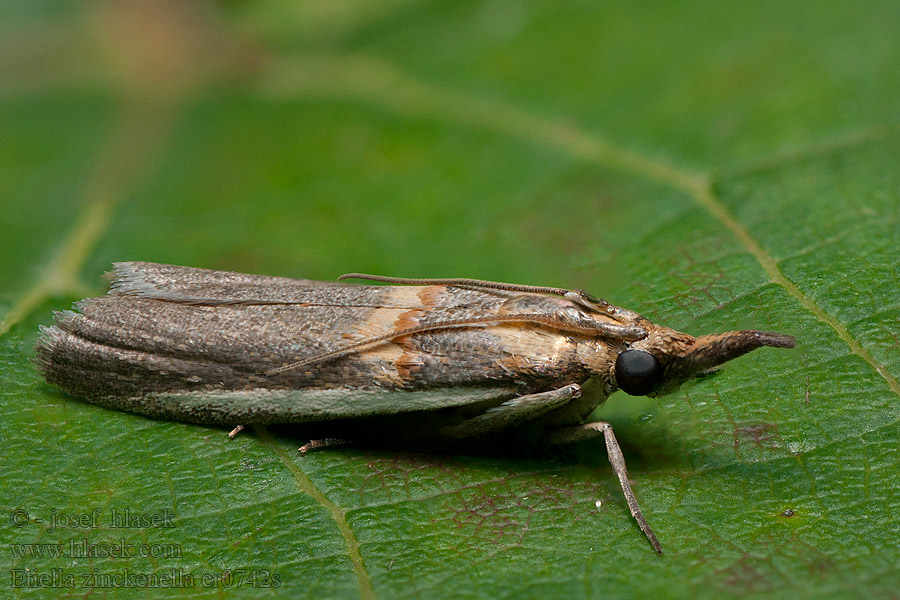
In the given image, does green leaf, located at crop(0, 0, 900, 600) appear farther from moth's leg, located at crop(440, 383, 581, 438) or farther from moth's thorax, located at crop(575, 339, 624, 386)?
moth's thorax, located at crop(575, 339, 624, 386)

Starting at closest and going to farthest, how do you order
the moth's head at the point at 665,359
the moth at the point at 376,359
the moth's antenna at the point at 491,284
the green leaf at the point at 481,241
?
1. the green leaf at the point at 481,241
2. the moth's head at the point at 665,359
3. the moth at the point at 376,359
4. the moth's antenna at the point at 491,284

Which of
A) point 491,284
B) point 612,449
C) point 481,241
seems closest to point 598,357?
point 612,449

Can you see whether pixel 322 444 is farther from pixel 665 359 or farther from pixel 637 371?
pixel 665 359

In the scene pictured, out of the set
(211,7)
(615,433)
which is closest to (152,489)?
(615,433)

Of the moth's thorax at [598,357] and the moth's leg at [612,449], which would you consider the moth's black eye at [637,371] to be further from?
the moth's leg at [612,449]

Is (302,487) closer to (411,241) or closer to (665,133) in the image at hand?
(411,241)
